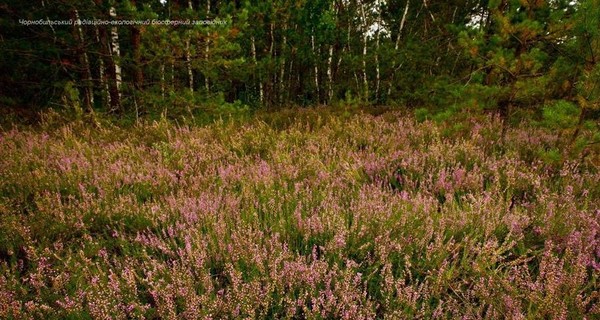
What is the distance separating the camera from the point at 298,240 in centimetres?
250

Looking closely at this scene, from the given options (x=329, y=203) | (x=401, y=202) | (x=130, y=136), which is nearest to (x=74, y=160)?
(x=130, y=136)

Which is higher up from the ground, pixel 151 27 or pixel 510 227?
pixel 151 27

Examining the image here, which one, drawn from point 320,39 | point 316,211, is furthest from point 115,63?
point 320,39

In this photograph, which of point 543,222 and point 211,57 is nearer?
point 543,222

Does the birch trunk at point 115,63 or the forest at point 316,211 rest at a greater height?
the birch trunk at point 115,63

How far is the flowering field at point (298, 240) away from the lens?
1.81m

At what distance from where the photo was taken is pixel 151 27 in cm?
639

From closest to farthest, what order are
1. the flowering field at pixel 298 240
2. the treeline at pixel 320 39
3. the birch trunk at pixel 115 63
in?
1. the flowering field at pixel 298 240
2. the treeline at pixel 320 39
3. the birch trunk at pixel 115 63

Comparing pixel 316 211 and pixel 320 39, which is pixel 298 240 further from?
pixel 320 39

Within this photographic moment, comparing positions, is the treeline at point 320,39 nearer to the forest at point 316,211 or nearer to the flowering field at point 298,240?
the forest at point 316,211

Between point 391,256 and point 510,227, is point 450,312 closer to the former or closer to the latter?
point 391,256

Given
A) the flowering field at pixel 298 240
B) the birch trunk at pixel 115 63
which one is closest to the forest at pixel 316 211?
the flowering field at pixel 298 240

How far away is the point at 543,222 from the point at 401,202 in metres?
0.94

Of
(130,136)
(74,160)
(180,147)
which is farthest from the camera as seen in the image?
(130,136)
